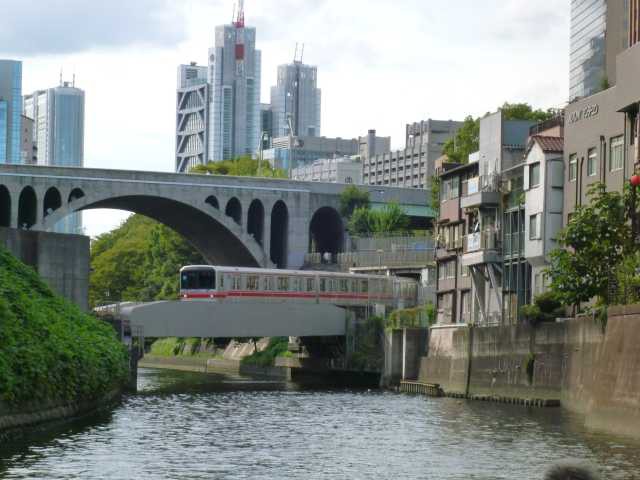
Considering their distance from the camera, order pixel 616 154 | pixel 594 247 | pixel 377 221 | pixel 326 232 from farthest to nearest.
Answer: pixel 326 232 < pixel 377 221 < pixel 616 154 < pixel 594 247

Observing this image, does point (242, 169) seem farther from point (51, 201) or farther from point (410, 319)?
point (410, 319)

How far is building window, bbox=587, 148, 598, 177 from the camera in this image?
222 feet

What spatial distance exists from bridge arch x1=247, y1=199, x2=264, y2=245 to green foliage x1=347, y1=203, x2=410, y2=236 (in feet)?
24.8

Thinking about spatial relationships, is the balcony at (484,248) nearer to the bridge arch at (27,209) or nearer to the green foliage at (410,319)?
the green foliage at (410,319)

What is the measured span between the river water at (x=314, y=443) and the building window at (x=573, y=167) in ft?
36.8

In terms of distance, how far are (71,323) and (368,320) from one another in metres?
36.3

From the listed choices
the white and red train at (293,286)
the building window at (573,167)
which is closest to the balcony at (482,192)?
the building window at (573,167)

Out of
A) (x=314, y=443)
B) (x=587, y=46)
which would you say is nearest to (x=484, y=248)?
(x=587, y=46)

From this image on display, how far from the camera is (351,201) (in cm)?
13775

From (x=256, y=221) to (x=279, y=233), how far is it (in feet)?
7.27

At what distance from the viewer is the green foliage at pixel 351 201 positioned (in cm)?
13712

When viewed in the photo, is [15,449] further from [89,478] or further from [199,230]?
[199,230]

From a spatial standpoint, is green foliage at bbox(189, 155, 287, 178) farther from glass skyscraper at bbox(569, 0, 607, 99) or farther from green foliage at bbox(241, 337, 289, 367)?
glass skyscraper at bbox(569, 0, 607, 99)

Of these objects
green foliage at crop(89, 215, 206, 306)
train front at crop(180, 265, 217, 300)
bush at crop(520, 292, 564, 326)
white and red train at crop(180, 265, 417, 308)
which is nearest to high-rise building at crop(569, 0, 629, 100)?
white and red train at crop(180, 265, 417, 308)
